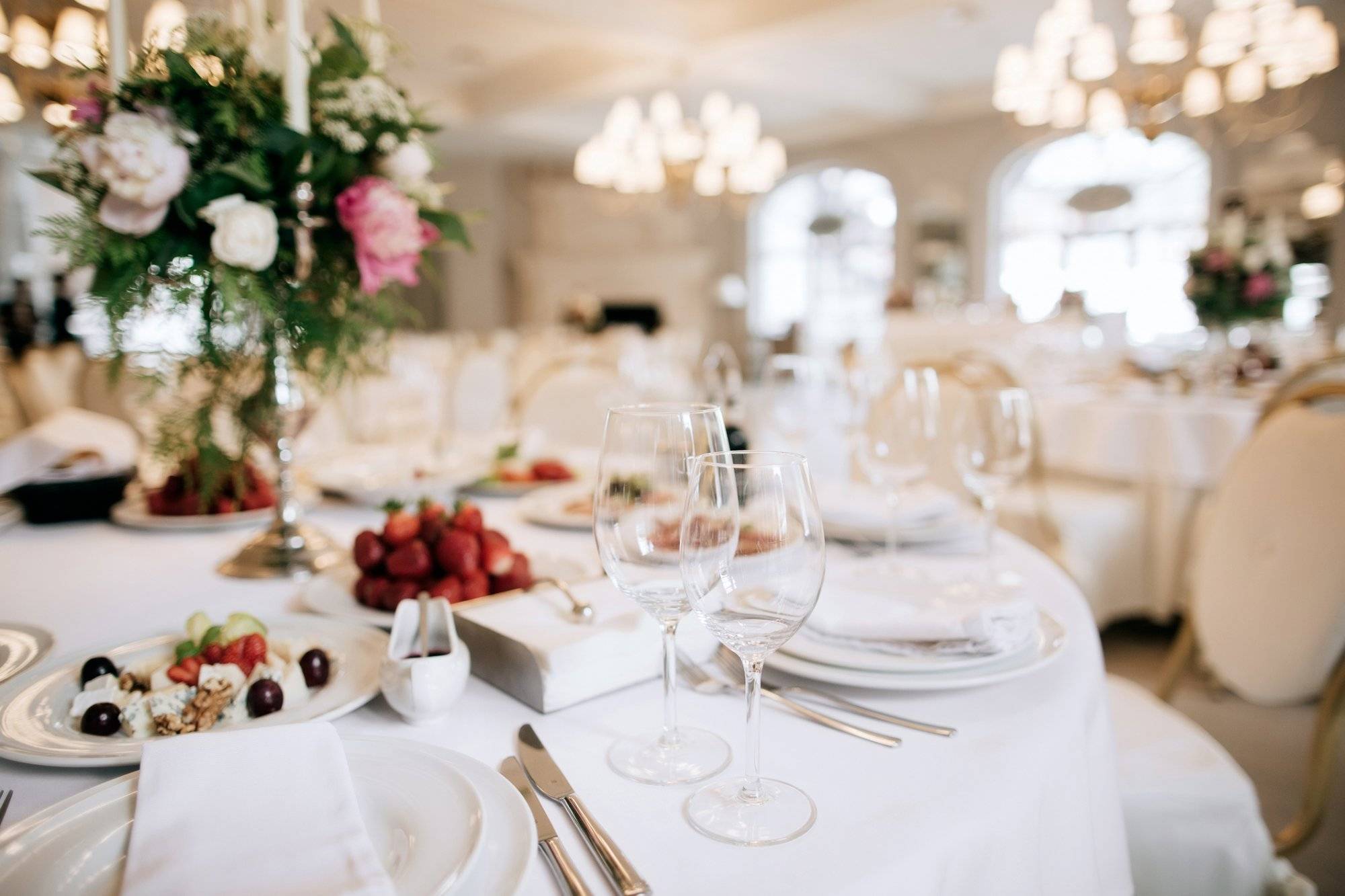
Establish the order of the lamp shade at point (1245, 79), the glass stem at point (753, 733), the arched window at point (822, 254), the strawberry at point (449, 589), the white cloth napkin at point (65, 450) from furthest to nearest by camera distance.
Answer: the arched window at point (822, 254), the lamp shade at point (1245, 79), the white cloth napkin at point (65, 450), the strawberry at point (449, 589), the glass stem at point (753, 733)

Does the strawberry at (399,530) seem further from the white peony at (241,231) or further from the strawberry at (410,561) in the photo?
the white peony at (241,231)

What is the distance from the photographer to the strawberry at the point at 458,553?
977 mm

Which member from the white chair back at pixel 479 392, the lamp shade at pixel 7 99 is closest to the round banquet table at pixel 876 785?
the white chair back at pixel 479 392

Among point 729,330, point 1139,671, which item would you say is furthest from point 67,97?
point 729,330

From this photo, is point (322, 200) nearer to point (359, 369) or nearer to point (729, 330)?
point (359, 369)

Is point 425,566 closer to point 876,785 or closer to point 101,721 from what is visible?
point 101,721

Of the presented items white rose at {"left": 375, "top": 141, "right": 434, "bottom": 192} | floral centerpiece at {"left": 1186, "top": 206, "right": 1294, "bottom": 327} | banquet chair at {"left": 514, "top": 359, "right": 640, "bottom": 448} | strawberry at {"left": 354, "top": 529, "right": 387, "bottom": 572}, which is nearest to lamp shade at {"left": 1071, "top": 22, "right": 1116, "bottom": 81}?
floral centerpiece at {"left": 1186, "top": 206, "right": 1294, "bottom": 327}

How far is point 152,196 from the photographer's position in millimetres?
1025

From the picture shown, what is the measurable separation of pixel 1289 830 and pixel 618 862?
134cm

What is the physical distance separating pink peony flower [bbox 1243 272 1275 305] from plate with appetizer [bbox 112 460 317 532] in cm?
403

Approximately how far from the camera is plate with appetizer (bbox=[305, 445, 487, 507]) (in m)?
1.55

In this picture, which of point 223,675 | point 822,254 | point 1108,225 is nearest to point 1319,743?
point 223,675

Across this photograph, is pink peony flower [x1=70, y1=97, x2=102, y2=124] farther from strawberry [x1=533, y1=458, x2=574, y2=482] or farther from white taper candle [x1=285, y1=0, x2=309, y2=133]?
strawberry [x1=533, y1=458, x2=574, y2=482]

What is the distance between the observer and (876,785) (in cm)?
65
